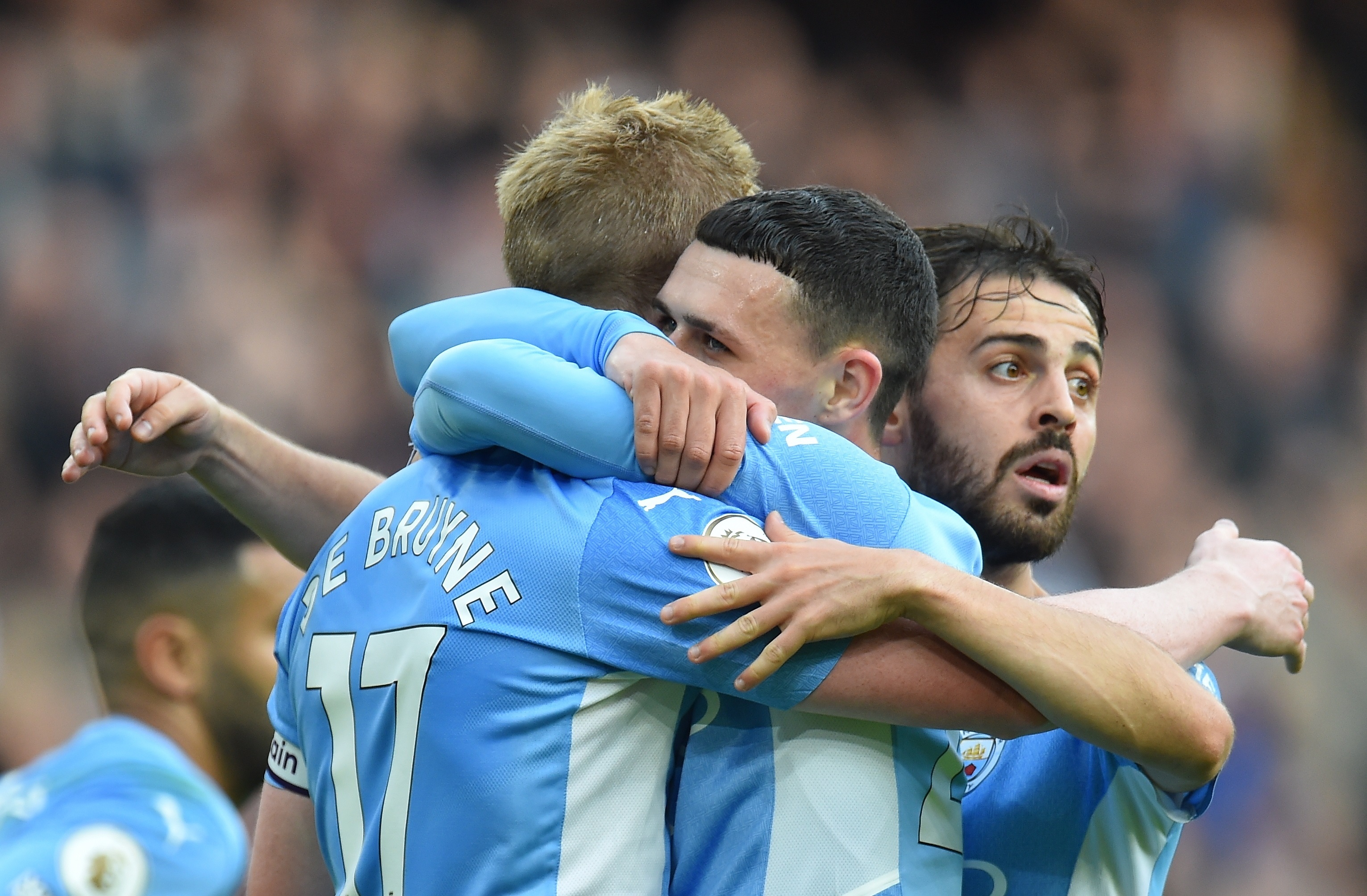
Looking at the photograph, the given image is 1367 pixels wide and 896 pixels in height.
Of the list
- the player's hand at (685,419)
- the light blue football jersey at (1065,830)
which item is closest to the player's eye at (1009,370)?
the light blue football jersey at (1065,830)

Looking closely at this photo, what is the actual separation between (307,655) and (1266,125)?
6790 mm

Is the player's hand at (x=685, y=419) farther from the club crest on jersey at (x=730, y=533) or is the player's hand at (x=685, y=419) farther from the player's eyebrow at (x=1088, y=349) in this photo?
the player's eyebrow at (x=1088, y=349)

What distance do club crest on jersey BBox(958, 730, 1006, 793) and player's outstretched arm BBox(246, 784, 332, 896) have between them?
48.1 inches

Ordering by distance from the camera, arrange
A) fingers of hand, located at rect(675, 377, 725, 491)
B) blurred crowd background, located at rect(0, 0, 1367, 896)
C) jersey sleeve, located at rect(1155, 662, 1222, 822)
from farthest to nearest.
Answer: blurred crowd background, located at rect(0, 0, 1367, 896), jersey sleeve, located at rect(1155, 662, 1222, 822), fingers of hand, located at rect(675, 377, 725, 491)

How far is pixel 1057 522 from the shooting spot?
2.94m

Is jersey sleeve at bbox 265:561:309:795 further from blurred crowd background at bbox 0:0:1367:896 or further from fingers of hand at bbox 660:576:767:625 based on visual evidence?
blurred crowd background at bbox 0:0:1367:896

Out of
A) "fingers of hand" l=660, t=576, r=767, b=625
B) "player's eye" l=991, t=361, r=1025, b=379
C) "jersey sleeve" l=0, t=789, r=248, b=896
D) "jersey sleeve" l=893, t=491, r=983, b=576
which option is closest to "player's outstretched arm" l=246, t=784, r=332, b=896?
"jersey sleeve" l=0, t=789, r=248, b=896

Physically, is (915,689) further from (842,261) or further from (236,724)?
(236,724)

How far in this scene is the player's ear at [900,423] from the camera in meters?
3.04

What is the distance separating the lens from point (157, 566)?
4234 mm

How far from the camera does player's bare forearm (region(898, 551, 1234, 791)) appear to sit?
178cm

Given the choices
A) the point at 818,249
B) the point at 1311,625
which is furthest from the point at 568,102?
the point at 1311,625

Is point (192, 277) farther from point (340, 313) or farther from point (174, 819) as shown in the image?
point (174, 819)

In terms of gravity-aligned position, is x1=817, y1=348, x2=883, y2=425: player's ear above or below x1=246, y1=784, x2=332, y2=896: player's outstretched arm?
above
